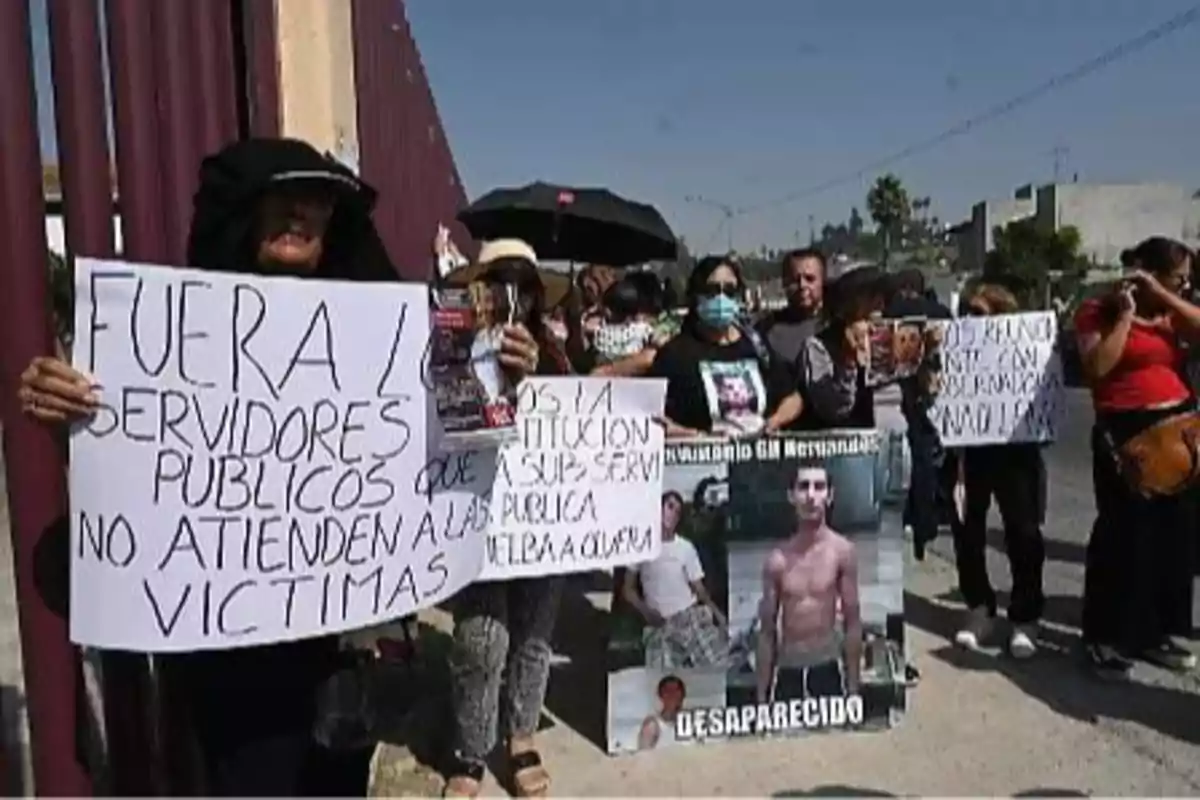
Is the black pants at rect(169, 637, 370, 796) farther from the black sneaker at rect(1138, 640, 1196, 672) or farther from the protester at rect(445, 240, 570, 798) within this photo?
the black sneaker at rect(1138, 640, 1196, 672)

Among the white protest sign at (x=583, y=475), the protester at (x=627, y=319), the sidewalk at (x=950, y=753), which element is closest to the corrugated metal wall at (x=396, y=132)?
the protester at (x=627, y=319)

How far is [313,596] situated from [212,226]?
0.73 metres

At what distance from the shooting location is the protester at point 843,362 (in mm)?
4441

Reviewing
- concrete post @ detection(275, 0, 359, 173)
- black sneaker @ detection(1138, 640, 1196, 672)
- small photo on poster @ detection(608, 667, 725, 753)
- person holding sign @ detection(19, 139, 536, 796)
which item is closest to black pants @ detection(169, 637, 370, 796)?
person holding sign @ detection(19, 139, 536, 796)

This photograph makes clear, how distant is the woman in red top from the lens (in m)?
4.82

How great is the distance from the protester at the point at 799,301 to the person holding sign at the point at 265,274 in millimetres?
2922

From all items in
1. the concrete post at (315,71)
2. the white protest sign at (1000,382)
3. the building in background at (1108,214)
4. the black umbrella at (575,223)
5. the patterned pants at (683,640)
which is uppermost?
the building in background at (1108,214)

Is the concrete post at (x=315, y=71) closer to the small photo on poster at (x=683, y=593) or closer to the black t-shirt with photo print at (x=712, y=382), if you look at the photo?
the black t-shirt with photo print at (x=712, y=382)

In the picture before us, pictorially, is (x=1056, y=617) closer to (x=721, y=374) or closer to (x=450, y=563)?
(x=721, y=374)

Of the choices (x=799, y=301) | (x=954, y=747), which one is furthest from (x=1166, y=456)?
(x=799, y=301)

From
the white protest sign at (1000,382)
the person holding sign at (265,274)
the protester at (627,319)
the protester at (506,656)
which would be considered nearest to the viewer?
the person holding sign at (265,274)

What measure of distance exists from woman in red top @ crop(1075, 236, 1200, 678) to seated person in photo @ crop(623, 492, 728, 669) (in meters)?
1.84

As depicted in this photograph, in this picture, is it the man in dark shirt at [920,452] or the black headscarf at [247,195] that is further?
the man in dark shirt at [920,452]

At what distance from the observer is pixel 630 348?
7.01m
